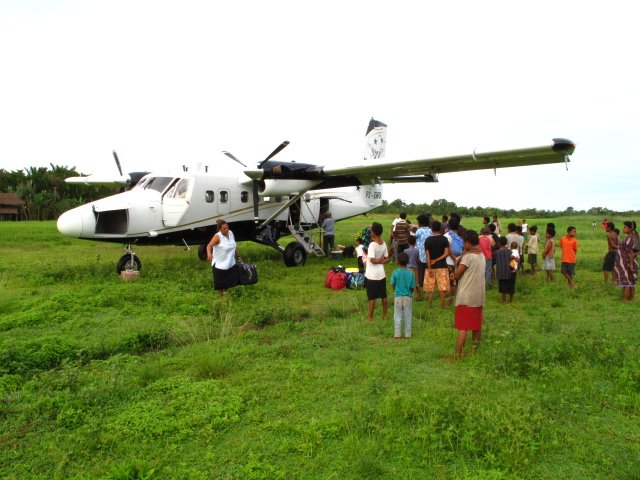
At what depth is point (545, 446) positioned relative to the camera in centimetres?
358

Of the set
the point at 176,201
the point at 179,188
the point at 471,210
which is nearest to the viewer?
the point at 176,201

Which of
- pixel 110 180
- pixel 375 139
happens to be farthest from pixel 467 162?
pixel 110 180

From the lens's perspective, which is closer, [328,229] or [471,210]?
[328,229]

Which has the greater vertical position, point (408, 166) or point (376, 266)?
point (408, 166)

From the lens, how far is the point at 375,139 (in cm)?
1916

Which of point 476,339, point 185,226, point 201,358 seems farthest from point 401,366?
point 185,226

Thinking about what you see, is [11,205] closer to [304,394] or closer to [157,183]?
[157,183]

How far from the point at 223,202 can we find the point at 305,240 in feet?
11.0

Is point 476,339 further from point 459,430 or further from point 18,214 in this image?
point 18,214

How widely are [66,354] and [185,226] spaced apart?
725 centimetres

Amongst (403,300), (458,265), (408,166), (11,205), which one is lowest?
(403,300)

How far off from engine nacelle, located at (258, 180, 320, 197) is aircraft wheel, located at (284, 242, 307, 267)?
174 centimetres

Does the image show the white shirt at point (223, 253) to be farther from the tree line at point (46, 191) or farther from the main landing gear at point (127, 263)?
the tree line at point (46, 191)

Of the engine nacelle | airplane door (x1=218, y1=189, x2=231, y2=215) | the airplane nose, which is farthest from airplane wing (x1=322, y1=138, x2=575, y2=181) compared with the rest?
the airplane nose
